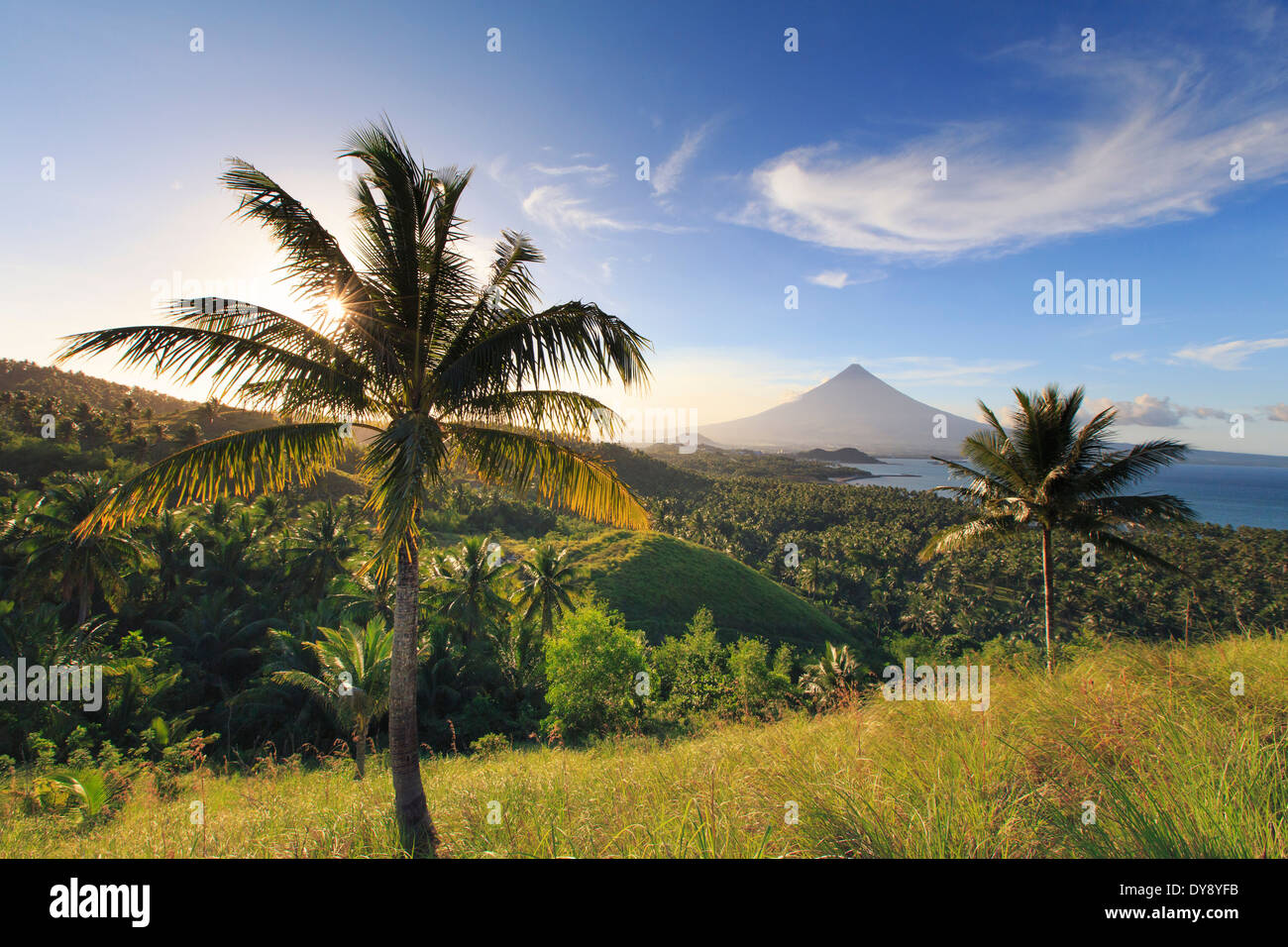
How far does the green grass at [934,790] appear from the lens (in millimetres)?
2623

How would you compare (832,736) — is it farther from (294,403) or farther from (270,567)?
(270,567)

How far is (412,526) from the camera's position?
455cm

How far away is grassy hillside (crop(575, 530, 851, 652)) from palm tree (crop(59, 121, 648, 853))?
39613mm

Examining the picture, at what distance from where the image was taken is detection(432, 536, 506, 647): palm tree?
1076 inches

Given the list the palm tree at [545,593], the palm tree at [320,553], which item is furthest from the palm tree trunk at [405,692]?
the palm tree at [320,553]

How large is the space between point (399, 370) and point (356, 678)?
1171cm

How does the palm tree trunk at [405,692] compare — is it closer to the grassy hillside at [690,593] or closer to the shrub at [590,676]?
the shrub at [590,676]

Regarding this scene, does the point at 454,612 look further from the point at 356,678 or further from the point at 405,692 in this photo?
the point at 405,692

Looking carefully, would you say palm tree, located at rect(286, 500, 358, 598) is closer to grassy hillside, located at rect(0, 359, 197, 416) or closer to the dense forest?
the dense forest

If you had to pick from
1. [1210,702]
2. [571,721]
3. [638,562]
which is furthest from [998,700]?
[638,562]

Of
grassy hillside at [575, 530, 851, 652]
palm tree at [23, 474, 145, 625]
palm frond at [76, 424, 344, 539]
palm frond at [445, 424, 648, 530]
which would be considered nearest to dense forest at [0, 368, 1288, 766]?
palm tree at [23, 474, 145, 625]

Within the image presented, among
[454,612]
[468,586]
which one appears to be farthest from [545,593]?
[454,612]

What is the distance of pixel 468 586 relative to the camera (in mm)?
27359
